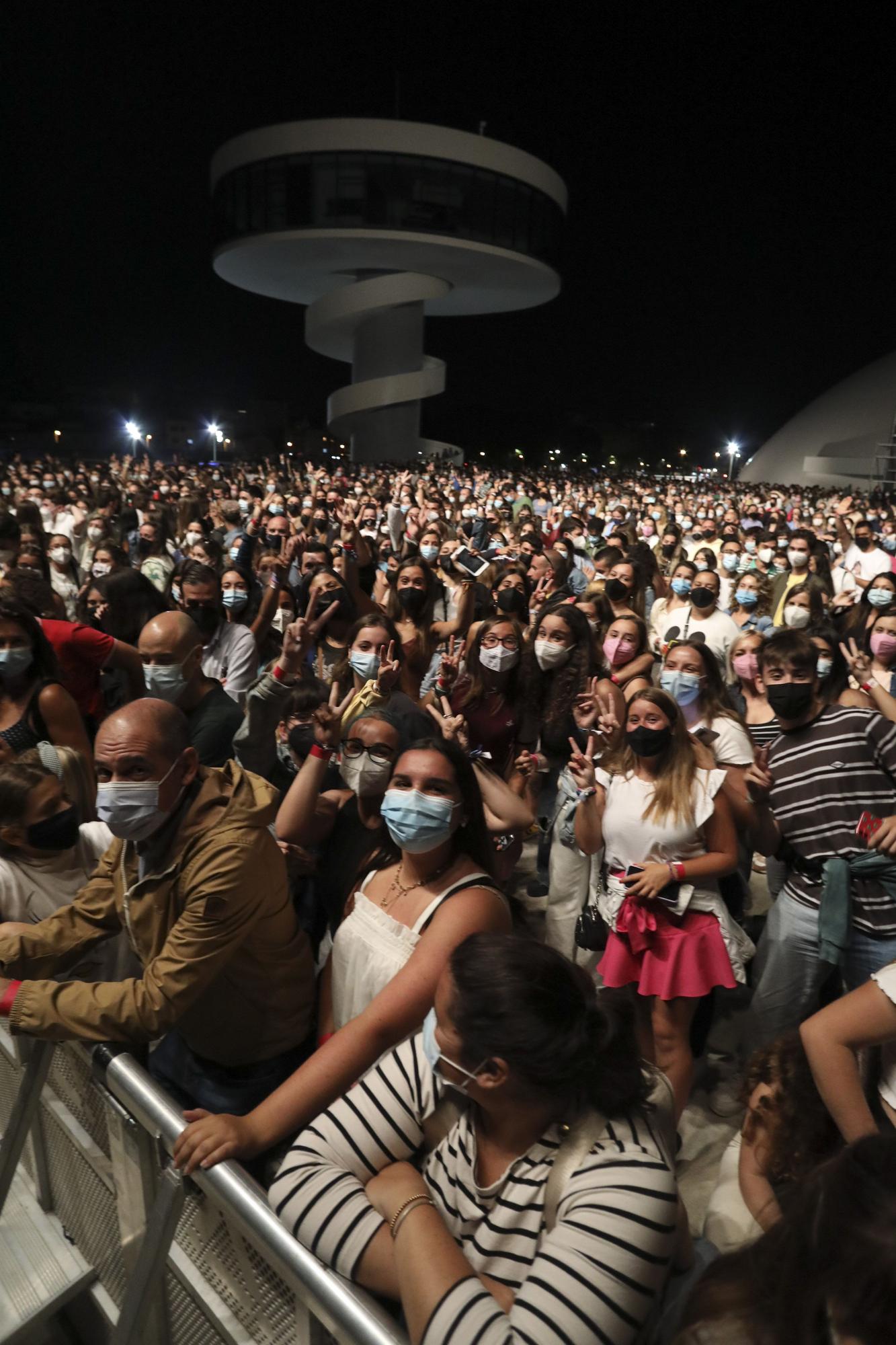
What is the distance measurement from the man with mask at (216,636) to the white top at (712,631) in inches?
127

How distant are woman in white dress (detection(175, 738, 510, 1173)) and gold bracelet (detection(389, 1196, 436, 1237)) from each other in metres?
0.38

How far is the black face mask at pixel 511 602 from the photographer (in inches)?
258

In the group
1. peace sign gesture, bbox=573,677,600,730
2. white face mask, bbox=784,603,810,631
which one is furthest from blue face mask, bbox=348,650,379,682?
white face mask, bbox=784,603,810,631

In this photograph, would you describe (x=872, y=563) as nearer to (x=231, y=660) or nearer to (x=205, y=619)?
(x=231, y=660)

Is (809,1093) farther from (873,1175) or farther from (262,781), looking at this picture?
(262,781)

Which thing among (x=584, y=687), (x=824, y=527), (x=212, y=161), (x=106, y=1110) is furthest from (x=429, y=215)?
(x=106, y=1110)

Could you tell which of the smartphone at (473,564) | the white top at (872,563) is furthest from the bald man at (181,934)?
the white top at (872,563)

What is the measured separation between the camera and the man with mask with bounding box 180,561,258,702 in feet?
17.6

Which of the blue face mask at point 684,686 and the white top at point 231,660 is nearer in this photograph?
the blue face mask at point 684,686

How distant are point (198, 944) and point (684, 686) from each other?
9.03 feet

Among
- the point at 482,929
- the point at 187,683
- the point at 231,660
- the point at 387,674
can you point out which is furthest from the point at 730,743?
the point at 231,660

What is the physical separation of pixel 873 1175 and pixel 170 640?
351cm

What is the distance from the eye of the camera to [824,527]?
18.1 m

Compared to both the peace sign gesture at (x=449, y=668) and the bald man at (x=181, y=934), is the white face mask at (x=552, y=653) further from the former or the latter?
the bald man at (x=181, y=934)
